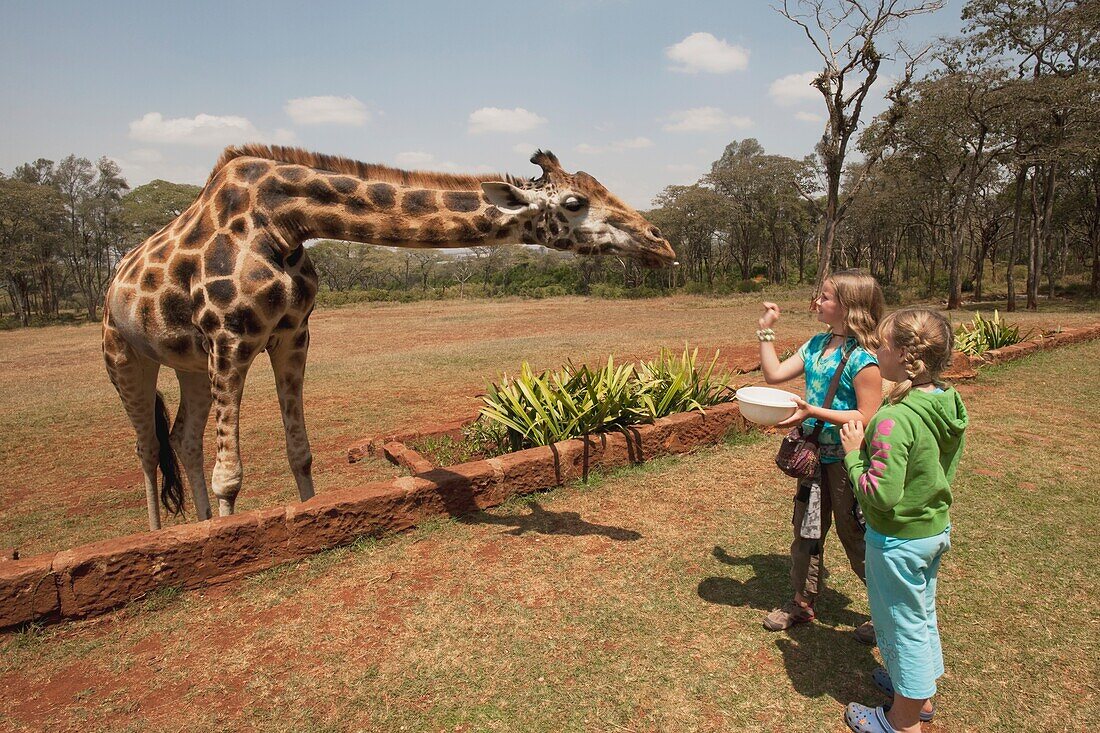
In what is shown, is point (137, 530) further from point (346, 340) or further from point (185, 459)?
point (346, 340)

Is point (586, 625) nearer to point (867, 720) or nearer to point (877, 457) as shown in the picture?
point (867, 720)

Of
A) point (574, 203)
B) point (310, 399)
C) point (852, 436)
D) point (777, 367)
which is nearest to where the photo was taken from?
point (852, 436)

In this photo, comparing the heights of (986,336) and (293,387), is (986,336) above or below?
below

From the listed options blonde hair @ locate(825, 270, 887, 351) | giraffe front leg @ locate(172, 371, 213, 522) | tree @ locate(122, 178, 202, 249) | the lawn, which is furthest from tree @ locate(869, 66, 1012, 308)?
tree @ locate(122, 178, 202, 249)

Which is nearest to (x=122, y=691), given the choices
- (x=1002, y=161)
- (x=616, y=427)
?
(x=616, y=427)

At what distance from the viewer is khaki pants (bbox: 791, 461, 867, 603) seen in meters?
2.78

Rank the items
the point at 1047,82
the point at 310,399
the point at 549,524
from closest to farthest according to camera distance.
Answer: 1. the point at 549,524
2. the point at 310,399
3. the point at 1047,82

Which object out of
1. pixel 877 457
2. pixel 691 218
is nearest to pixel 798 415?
pixel 877 457

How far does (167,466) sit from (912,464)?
5.31 m

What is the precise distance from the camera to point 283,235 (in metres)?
3.69

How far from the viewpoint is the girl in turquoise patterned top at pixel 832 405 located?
2629 mm

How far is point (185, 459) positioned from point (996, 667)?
5.36 meters

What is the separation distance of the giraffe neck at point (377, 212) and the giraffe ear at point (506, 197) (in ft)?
0.14

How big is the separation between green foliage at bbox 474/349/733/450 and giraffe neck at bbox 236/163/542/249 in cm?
201
